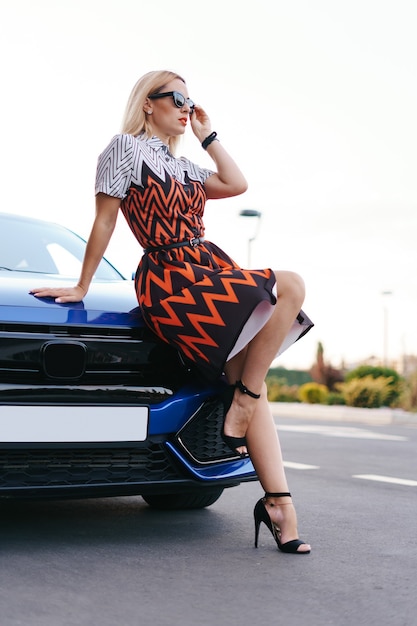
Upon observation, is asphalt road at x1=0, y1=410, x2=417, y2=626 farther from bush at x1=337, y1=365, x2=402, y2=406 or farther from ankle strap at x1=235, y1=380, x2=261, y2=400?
bush at x1=337, y1=365, x2=402, y2=406

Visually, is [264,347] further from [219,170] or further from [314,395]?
[314,395]

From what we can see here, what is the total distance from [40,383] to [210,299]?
70cm

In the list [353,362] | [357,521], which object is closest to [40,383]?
[357,521]

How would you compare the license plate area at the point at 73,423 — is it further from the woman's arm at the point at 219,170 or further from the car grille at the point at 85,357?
the woman's arm at the point at 219,170

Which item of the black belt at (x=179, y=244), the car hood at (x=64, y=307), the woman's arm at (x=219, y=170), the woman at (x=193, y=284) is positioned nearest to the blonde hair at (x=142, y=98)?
the woman at (x=193, y=284)

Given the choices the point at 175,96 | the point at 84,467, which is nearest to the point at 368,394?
the point at 175,96

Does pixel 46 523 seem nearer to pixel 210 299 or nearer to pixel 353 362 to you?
pixel 210 299

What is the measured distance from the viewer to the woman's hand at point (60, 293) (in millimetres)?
3648

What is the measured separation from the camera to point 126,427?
3568 mm

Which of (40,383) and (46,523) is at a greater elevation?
(40,383)

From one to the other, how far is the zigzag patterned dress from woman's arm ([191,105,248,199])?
0.06 m

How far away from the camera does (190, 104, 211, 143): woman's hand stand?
421cm

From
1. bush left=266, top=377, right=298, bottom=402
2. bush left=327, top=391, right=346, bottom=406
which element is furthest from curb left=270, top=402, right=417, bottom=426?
bush left=266, top=377, right=298, bottom=402

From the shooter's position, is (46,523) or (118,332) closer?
(118,332)
